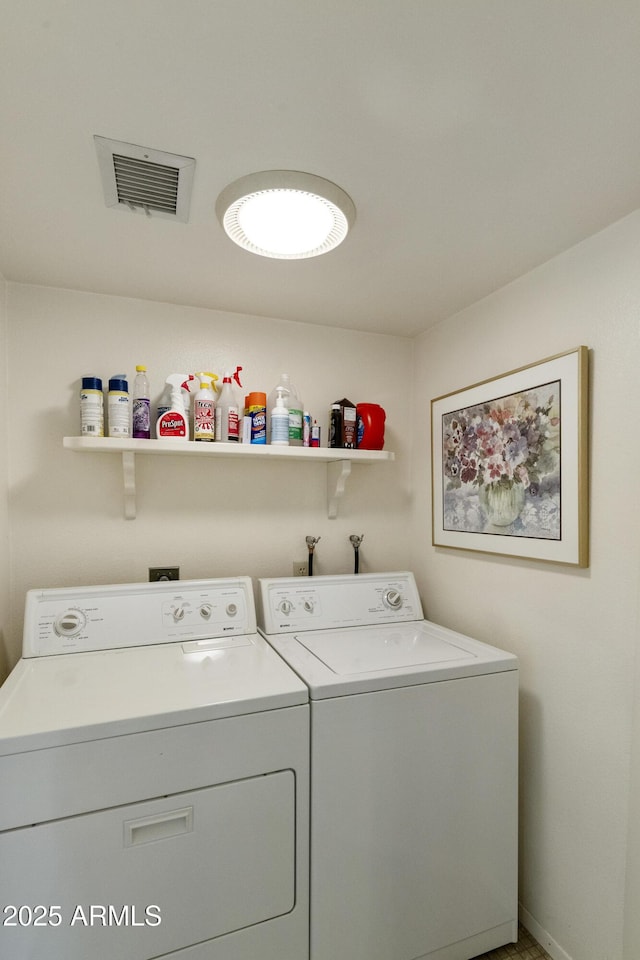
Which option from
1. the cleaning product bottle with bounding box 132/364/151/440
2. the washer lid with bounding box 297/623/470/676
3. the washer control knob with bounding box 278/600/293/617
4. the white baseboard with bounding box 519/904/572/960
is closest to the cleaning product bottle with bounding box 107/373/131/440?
the cleaning product bottle with bounding box 132/364/151/440

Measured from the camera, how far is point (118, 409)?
68.3 inches

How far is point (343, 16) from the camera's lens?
805mm

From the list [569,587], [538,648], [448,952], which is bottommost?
[448,952]

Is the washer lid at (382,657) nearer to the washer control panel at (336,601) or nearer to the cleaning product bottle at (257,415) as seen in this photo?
the washer control panel at (336,601)

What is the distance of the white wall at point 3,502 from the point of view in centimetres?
169

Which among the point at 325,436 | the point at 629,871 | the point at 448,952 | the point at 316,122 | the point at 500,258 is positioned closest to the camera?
the point at 316,122

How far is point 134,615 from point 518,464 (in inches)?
56.0

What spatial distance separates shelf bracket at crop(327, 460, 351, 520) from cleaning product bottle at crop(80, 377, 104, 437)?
961 mm

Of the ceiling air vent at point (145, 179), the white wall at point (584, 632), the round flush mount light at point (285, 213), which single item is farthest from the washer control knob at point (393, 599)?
the ceiling air vent at point (145, 179)

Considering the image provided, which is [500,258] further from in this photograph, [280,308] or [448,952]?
[448,952]

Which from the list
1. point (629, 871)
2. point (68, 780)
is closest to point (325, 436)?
point (68, 780)

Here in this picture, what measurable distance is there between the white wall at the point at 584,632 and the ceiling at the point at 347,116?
7.3 inches

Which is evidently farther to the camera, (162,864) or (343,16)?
(162,864)

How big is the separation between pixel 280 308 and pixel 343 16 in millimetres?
A: 1255
